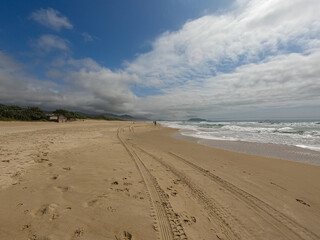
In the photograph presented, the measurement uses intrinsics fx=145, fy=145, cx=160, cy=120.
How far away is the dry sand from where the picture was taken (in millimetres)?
2646

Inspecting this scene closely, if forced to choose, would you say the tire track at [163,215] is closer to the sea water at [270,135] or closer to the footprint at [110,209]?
the footprint at [110,209]

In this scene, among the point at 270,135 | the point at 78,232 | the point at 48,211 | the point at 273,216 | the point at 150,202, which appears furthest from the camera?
the point at 270,135

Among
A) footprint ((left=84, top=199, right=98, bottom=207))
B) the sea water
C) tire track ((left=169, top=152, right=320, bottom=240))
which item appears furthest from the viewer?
the sea water

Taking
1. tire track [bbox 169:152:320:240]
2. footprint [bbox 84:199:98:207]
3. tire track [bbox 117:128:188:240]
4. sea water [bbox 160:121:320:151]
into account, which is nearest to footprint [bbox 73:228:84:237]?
footprint [bbox 84:199:98:207]

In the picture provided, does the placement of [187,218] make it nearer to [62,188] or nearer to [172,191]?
[172,191]

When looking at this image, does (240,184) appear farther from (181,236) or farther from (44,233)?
(44,233)

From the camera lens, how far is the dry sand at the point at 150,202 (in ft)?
8.68

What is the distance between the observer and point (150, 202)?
139 inches

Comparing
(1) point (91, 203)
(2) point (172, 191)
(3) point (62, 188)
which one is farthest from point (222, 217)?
(3) point (62, 188)

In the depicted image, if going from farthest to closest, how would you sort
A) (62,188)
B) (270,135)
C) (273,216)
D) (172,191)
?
(270,135), (172,191), (62,188), (273,216)

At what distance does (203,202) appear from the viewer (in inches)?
145

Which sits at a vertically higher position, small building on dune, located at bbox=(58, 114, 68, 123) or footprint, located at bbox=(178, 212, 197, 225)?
small building on dune, located at bbox=(58, 114, 68, 123)

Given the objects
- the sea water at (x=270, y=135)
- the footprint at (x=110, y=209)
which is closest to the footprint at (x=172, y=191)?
the footprint at (x=110, y=209)

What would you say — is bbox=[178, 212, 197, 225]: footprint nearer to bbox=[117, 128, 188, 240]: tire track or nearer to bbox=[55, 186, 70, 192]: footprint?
bbox=[117, 128, 188, 240]: tire track
